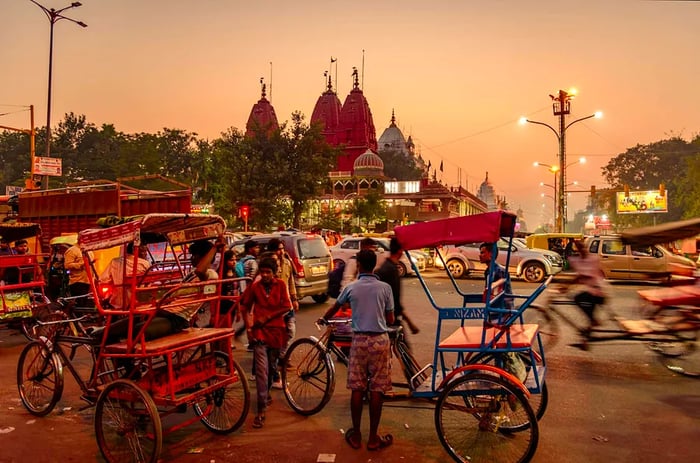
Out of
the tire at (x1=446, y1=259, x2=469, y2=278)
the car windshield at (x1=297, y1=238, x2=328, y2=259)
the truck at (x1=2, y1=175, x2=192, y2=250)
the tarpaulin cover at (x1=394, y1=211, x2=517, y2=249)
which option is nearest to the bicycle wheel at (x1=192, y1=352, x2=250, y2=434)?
→ the tarpaulin cover at (x1=394, y1=211, x2=517, y2=249)

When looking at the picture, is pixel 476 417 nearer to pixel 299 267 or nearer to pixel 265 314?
pixel 265 314

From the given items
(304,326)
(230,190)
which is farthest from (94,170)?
(304,326)

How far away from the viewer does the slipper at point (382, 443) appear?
15.4 ft

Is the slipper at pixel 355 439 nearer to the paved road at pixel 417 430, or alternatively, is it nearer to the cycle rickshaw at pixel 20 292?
the paved road at pixel 417 430

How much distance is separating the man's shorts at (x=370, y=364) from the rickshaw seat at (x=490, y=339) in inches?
19.6

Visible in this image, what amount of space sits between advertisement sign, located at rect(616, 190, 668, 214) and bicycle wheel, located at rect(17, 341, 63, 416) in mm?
56292

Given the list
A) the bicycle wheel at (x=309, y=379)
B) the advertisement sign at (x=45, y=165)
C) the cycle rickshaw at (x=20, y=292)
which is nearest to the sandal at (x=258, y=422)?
the bicycle wheel at (x=309, y=379)

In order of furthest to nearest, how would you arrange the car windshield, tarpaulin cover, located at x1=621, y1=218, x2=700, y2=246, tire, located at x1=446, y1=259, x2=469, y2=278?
tire, located at x1=446, y1=259, x2=469, y2=278, the car windshield, tarpaulin cover, located at x1=621, y1=218, x2=700, y2=246

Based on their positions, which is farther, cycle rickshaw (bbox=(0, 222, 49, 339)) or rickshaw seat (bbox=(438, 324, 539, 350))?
cycle rickshaw (bbox=(0, 222, 49, 339))

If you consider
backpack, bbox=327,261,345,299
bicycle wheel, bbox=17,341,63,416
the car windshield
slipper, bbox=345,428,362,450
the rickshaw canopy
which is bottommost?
slipper, bbox=345,428,362,450

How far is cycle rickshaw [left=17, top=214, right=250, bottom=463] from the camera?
14.6 ft

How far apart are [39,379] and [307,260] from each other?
7.70 meters

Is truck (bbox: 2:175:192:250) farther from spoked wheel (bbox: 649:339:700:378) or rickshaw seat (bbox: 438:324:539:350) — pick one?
spoked wheel (bbox: 649:339:700:378)

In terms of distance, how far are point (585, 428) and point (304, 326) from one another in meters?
6.36
